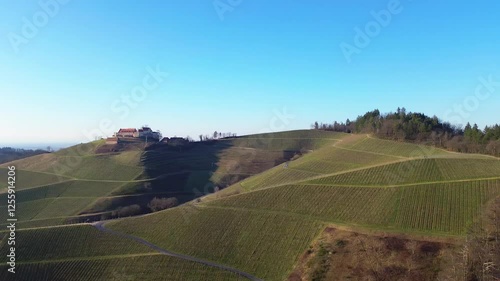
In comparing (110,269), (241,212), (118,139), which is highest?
(118,139)

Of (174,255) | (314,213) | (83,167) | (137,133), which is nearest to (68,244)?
(174,255)

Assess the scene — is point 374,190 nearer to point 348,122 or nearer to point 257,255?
point 257,255

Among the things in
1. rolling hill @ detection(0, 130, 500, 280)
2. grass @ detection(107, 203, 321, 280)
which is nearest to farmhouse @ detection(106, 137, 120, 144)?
rolling hill @ detection(0, 130, 500, 280)

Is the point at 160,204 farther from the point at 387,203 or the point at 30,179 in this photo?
the point at 387,203

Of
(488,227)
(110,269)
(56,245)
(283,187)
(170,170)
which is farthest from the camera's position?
(170,170)

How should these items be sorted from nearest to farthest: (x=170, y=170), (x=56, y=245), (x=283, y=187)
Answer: (x=56, y=245), (x=283, y=187), (x=170, y=170)

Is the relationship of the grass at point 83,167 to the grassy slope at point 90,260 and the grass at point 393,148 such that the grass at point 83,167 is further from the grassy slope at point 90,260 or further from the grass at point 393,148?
the grass at point 393,148

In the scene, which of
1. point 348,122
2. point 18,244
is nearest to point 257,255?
point 18,244

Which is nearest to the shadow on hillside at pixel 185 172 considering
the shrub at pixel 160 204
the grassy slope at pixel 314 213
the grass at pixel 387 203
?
the shrub at pixel 160 204
